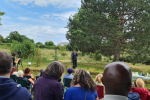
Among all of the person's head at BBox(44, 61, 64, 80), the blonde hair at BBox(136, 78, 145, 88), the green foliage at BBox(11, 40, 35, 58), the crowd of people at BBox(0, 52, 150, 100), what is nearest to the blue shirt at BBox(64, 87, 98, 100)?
the crowd of people at BBox(0, 52, 150, 100)

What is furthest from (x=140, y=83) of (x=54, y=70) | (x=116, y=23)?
(x=116, y=23)

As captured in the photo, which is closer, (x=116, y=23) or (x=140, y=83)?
(x=140, y=83)

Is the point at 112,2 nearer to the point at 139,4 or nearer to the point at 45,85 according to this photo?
the point at 139,4

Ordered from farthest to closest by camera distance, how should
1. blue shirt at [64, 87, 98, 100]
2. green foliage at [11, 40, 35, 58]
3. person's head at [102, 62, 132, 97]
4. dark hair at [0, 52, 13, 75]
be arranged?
1. green foliage at [11, 40, 35, 58]
2. blue shirt at [64, 87, 98, 100]
3. dark hair at [0, 52, 13, 75]
4. person's head at [102, 62, 132, 97]

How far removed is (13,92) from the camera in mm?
1102

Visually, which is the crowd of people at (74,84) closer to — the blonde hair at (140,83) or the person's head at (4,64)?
the person's head at (4,64)

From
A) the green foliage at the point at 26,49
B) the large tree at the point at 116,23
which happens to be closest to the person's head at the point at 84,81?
the large tree at the point at 116,23

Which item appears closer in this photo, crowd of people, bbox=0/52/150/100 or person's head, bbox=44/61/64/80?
crowd of people, bbox=0/52/150/100

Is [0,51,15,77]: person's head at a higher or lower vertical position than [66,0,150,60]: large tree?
lower

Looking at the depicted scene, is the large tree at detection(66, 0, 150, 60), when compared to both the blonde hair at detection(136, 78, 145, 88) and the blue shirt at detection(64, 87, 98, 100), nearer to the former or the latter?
the blonde hair at detection(136, 78, 145, 88)

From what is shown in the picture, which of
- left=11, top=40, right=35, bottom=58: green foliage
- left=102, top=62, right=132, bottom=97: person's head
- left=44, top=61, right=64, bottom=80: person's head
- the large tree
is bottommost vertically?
left=44, top=61, right=64, bottom=80: person's head

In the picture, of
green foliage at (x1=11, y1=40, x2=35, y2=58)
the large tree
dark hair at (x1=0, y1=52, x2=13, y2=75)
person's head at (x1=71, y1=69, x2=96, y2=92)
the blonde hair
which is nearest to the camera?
dark hair at (x1=0, y1=52, x2=13, y2=75)

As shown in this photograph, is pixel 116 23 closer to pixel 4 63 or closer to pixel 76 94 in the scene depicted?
pixel 76 94

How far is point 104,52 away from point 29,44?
8773mm
